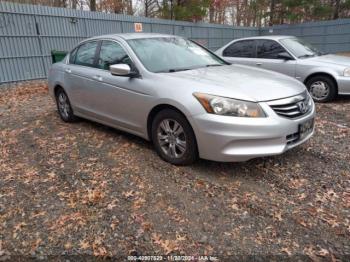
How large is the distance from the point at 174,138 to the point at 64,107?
9.42 ft

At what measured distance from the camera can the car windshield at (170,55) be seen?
4133 mm

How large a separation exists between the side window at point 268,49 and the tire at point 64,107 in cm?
468

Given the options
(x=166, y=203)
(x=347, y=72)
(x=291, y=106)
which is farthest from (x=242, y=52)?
(x=166, y=203)

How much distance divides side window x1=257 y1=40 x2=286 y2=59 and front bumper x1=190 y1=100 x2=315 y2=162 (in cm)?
448

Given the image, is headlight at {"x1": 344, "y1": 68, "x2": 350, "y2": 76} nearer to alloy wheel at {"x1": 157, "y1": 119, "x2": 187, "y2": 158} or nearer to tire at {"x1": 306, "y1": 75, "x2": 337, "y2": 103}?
tire at {"x1": 306, "y1": 75, "x2": 337, "y2": 103}

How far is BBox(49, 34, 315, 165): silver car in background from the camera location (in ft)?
10.6

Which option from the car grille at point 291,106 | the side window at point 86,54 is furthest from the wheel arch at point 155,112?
the side window at point 86,54

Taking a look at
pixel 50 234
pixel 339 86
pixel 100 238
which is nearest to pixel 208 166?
pixel 100 238

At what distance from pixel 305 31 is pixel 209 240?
21.5 metres

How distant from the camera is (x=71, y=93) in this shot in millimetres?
5316

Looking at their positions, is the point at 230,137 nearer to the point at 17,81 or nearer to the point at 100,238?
the point at 100,238

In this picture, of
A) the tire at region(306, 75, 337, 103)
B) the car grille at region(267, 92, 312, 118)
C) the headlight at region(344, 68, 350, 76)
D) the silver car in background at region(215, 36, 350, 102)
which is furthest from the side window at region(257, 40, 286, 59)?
the car grille at region(267, 92, 312, 118)

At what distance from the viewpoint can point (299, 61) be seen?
699 centimetres

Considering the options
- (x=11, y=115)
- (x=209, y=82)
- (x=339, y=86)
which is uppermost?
(x=209, y=82)
